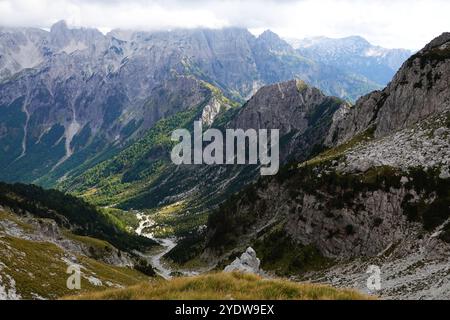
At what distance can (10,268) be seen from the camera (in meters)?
62.0

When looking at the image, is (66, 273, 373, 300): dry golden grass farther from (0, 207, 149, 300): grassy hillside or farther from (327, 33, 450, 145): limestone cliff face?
(327, 33, 450, 145): limestone cliff face

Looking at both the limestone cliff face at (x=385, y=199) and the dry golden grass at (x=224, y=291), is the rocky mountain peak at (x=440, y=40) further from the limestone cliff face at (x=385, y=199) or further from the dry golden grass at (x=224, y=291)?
the dry golden grass at (x=224, y=291)

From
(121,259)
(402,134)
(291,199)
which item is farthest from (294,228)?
(121,259)

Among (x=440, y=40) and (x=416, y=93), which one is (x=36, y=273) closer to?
(x=416, y=93)

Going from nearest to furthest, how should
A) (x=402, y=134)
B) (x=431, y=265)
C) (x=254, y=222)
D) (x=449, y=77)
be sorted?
(x=431, y=265), (x=402, y=134), (x=449, y=77), (x=254, y=222)

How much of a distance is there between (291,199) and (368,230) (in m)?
39.9

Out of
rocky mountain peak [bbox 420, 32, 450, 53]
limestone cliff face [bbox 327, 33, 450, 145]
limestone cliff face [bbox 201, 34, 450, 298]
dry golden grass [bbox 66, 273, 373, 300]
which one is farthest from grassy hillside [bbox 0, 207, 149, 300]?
rocky mountain peak [bbox 420, 32, 450, 53]

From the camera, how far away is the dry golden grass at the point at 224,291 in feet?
69.6

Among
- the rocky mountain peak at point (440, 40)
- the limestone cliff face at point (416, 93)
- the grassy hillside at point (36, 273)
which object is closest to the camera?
the grassy hillside at point (36, 273)

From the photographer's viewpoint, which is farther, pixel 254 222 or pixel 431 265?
pixel 254 222

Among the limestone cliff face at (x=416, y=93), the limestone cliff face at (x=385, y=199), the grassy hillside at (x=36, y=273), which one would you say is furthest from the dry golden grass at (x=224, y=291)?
the limestone cliff face at (x=416, y=93)

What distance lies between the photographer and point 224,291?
22203 mm

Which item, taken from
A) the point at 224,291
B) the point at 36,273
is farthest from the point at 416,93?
the point at 224,291
